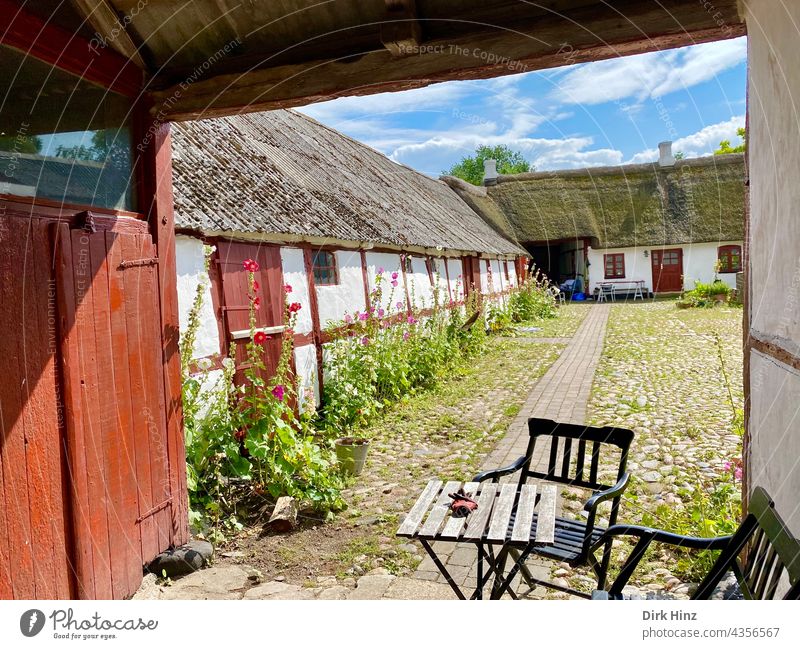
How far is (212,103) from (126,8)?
2.02ft

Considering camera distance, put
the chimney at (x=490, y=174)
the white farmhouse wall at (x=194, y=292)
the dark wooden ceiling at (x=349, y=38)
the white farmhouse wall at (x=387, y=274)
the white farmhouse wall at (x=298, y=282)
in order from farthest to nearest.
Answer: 1. the chimney at (x=490, y=174)
2. the white farmhouse wall at (x=387, y=274)
3. the white farmhouse wall at (x=298, y=282)
4. the white farmhouse wall at (x=194, y=292)
5. the dark wooden ceiling at (x=349, y=38)

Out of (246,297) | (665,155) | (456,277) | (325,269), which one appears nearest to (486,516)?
(246,297)

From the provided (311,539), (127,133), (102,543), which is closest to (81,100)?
(127,133)

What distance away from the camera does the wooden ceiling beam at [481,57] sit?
2.67 metres

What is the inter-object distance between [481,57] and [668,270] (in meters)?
25.8

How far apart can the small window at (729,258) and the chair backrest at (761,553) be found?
26396 mm

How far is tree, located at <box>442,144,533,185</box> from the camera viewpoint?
163 ft

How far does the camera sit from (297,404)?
20.7 ft

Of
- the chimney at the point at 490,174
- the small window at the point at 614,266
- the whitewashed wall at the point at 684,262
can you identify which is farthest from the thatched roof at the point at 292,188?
the chimney at the point at 490,174

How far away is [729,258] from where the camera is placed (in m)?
25.8

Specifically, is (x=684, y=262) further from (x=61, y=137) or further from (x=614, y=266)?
(x=61, y=137)

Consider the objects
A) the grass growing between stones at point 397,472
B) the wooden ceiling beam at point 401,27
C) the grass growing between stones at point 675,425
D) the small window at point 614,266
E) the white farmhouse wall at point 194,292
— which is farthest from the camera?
the small window at point 614,266

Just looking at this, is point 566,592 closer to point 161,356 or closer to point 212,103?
point 161,356

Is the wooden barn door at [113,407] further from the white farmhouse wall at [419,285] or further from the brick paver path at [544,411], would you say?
the white farmhouse wall at [419,285]
